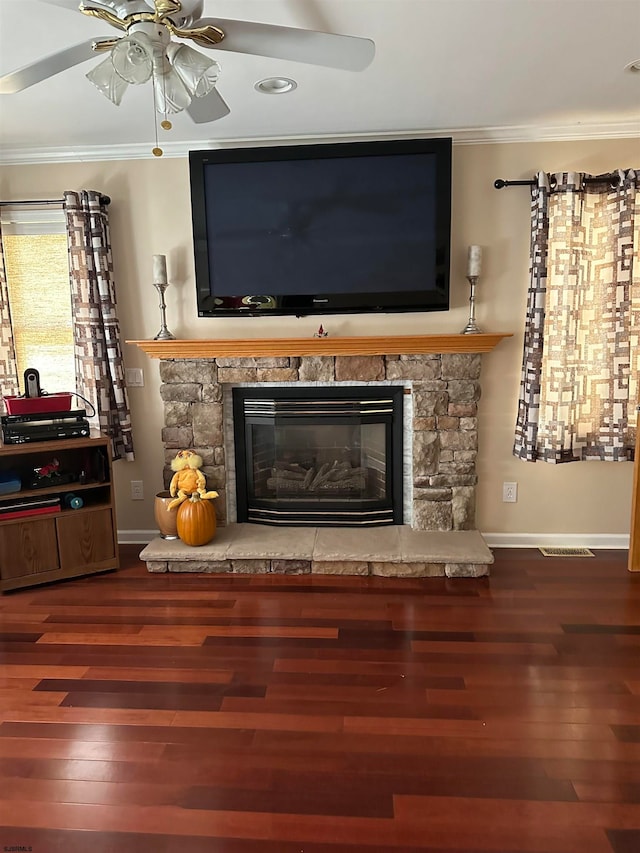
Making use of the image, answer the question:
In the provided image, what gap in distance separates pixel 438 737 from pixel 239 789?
675mm

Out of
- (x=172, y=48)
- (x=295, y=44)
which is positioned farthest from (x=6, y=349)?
(x=295, y=44)

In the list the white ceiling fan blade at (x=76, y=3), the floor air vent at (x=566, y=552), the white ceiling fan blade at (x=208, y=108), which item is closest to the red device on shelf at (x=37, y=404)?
the white ceiling fan blade at (x=208, y=108)

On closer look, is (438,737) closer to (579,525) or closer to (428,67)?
(579,525)

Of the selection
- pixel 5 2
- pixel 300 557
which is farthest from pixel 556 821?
pixel 5 2

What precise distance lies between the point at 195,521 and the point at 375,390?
1266 millimetres

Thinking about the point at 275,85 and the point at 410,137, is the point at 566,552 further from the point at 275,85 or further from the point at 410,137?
the point at 275,85

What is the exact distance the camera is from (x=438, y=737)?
2.04 meters

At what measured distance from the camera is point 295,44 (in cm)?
166

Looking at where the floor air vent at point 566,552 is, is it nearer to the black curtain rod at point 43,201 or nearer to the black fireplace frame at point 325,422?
the black fireplace frame at point 325,422

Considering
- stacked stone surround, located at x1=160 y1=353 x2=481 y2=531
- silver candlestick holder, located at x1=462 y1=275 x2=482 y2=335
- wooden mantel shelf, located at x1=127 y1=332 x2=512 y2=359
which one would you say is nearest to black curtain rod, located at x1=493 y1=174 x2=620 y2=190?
silver candlestick holder, located at x1=462 y1=275 x2=482 y2=335

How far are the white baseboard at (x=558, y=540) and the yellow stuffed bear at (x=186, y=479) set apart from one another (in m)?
1.71

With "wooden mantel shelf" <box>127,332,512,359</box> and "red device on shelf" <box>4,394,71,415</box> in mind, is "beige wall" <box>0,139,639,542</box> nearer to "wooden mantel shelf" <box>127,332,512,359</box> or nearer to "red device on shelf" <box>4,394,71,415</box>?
"wooden mantel shelf" <box>127,332,512,359</box>

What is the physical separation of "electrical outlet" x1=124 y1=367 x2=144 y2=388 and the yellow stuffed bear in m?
0.53

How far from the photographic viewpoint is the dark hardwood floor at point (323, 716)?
5.60 ft
